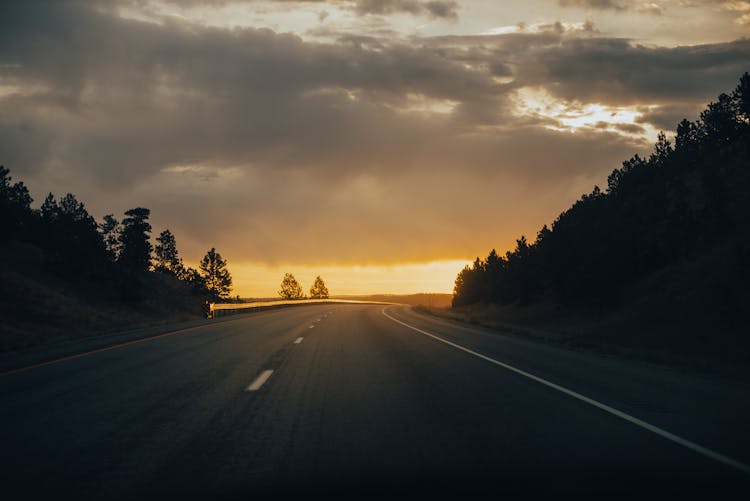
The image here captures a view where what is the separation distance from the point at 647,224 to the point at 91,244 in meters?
73.1

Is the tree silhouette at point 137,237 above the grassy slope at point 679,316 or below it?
above

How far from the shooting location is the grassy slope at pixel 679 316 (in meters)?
39.9

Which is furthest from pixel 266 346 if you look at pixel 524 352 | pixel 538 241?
pixel 538 241

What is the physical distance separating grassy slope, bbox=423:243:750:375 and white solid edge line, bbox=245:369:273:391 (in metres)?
24.7

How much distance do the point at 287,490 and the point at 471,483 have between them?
1.40m

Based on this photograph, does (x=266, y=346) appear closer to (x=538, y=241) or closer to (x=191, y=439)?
(x=191, y=439)

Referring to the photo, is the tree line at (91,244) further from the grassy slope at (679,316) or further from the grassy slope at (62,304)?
the grassy slope at (679,316)

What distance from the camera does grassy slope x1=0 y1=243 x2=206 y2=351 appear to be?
34.2m

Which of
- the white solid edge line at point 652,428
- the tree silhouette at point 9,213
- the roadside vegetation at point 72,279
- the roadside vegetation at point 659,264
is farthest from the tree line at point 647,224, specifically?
the tree silhouette at point 9,213

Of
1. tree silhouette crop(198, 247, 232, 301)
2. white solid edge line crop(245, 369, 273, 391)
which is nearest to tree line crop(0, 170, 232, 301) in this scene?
tree silhouette crop(198, 247, 232, 301)

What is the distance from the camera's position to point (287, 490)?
4.20 meters

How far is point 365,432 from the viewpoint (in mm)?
6027

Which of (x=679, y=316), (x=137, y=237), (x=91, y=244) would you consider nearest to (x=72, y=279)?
(x=91, y=244)

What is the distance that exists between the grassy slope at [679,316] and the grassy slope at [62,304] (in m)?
26.3
